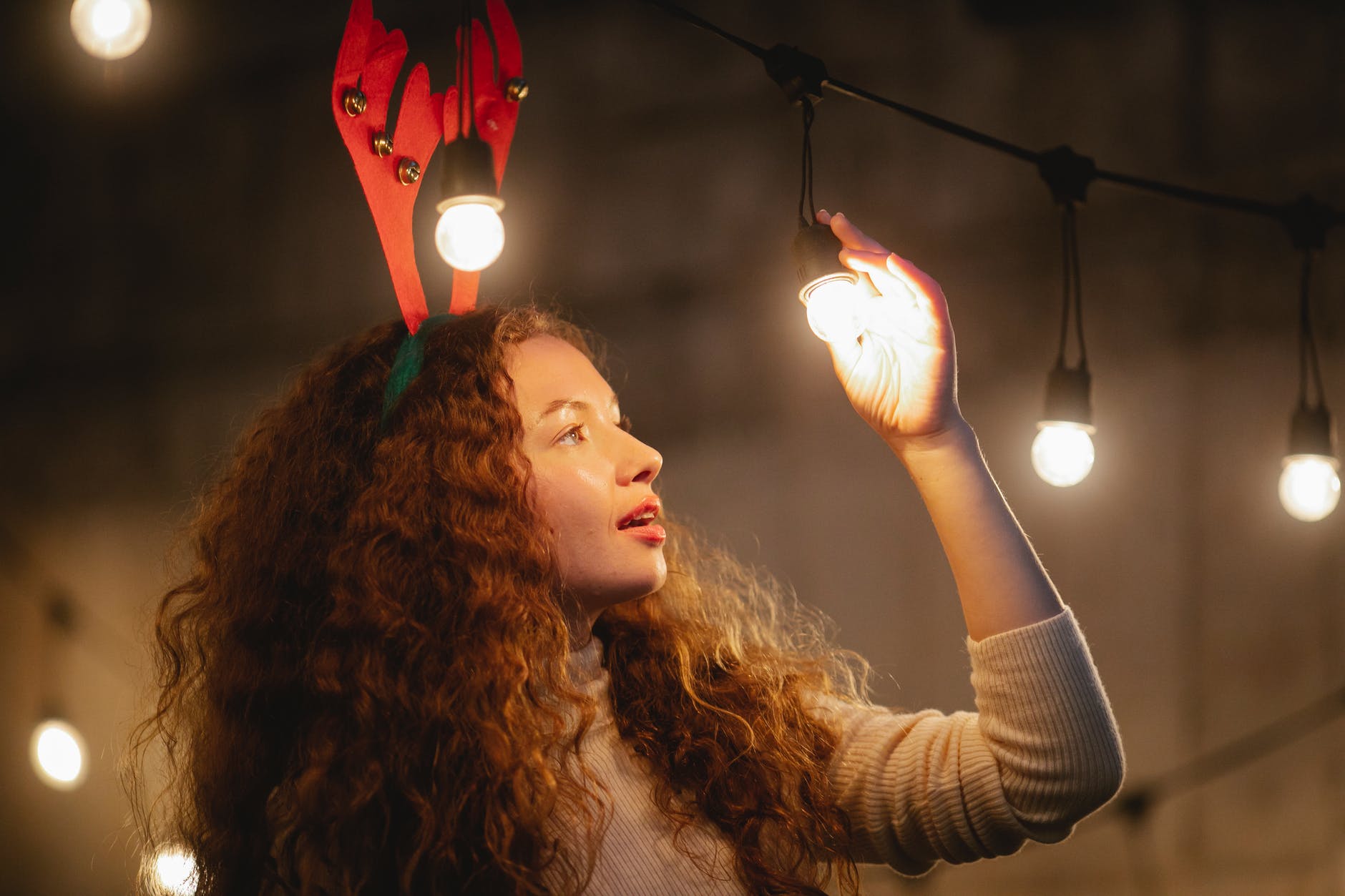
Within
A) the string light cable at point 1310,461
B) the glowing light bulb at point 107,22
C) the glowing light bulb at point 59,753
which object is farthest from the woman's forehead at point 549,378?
the glowing light bulb at point 59,753

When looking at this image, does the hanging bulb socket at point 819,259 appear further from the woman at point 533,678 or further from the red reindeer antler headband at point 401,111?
the red reindeer antler headband at point 401,111

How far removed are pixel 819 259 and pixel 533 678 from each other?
27.0 inches

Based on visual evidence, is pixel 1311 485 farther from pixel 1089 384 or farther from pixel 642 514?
pixel 642 514

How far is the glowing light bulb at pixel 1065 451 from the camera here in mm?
2076

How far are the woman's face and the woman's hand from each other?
0.33 metres

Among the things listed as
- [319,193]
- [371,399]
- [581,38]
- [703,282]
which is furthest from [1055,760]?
[319,193]

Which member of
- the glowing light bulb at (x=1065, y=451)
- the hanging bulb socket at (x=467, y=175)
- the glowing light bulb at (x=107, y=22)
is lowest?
the hanging bulb socket at (x=467, y=175)

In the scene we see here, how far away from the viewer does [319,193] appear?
3.84 metres

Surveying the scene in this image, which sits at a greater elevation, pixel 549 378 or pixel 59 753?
pixel 59 753

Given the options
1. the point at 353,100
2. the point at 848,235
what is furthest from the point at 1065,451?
the point at 353,100

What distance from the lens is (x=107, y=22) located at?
6.78ft

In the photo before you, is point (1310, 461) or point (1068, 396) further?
point (1310, 461)

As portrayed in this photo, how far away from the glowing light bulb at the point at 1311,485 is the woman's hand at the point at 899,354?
1155 millimetres

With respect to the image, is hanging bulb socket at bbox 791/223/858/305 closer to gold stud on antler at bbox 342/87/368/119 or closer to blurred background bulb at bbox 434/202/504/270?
blurred background bulb at bbox 434/202/504/270
